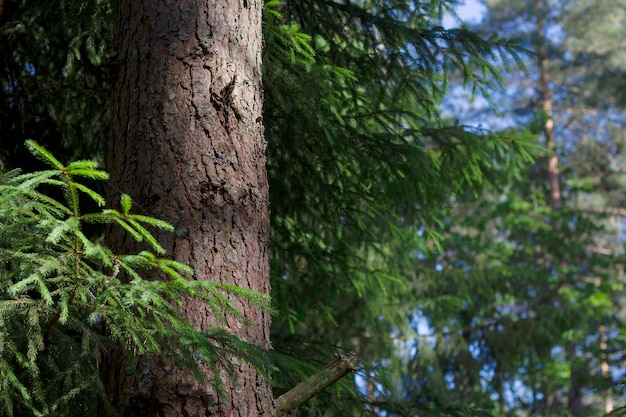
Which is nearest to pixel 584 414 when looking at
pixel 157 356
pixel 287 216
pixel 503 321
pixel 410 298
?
pixel 503 321

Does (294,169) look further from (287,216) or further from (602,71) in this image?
(602,71)

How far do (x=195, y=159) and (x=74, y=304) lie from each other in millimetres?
678

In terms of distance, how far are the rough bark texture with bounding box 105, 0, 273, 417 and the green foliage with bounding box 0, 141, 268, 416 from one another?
92 millimetres

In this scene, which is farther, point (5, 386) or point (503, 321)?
point (503, 321)

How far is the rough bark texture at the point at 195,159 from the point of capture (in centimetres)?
242

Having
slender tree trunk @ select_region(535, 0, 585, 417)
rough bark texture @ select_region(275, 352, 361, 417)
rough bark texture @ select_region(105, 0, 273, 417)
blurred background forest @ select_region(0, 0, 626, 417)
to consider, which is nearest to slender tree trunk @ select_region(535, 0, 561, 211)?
slender tree trunk @ select_region(535, 0, 585, 417)

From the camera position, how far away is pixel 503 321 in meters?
14.2

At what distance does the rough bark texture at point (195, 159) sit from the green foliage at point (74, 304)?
0.09 m

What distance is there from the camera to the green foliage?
1974 millimetres

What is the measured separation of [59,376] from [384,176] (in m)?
2.56

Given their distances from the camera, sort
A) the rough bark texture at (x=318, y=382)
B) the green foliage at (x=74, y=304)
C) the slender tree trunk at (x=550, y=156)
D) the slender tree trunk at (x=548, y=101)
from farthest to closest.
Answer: the slender tree trunk at (x=548, y=101) < the slender tree trunk at (x=550, y=156) < the rough bark texture at (x=318, y=382) < the green foliage at (x=74, y=304)

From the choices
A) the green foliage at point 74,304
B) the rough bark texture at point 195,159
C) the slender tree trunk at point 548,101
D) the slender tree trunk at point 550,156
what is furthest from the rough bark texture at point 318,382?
the slender tree trunk at point 548,101

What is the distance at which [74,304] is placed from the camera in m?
2.27

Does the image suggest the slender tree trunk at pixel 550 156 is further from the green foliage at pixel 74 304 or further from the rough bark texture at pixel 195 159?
the green foliage at pixel 74 304
